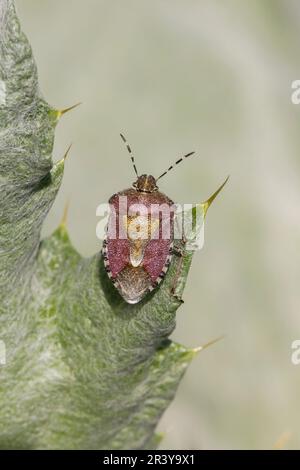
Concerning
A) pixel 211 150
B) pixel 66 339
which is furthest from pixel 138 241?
pixel 211 150

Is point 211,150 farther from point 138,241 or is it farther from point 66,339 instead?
point 66,339

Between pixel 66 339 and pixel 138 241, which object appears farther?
pixel 138 241

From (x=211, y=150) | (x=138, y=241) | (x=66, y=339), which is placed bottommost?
(x=66, y=339)

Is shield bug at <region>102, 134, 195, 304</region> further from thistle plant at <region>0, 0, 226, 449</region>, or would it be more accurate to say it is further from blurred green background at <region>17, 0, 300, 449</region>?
blurred green background at <region>17, 0, 300, 449</region>

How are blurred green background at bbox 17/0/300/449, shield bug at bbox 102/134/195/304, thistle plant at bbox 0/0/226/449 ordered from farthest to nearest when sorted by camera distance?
blurred green background at bbox 17/0/300/449, shield bug at bbox 102/134/195/304, thistle plant at bbox 0/0/226/449

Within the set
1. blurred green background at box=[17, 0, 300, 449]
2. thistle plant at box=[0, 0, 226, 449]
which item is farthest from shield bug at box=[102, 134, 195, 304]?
blurred green background at box=[17, 0, 300, 449]

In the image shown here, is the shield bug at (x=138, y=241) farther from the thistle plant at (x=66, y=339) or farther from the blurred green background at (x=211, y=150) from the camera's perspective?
the blurred green background at (x=211, y=150)
